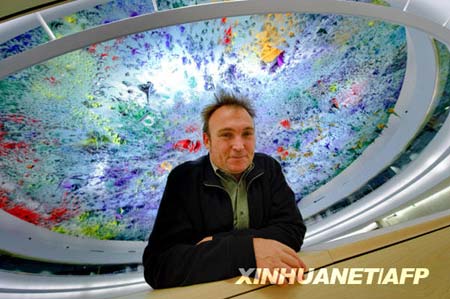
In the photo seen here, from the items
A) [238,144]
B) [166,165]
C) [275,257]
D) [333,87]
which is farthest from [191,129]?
[275,257]

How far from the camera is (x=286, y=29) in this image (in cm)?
233

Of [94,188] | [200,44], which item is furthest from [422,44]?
[94,188]

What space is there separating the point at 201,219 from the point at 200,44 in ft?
5.42

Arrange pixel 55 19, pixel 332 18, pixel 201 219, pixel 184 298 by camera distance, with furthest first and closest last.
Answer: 1. pixel 332 18
2. pixel 55 19
3. pixel 201 219
4. pixel 184 298

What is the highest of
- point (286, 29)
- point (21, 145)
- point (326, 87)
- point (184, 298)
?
point (286, 29)

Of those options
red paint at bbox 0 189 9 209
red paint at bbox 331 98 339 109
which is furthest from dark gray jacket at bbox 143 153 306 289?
red paint at bbox 0 189 9 209

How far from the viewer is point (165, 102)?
276 centimetres

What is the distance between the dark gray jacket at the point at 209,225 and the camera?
3.32 ft

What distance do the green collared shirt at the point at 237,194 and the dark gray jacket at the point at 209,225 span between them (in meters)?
0.02

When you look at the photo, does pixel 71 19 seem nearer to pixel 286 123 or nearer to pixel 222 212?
pixel 222 212

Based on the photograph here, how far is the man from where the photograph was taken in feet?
3.34

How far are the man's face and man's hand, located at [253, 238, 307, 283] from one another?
0.44 meters

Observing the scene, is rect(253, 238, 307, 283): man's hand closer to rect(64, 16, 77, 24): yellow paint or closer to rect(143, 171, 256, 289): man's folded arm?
rect(143, 171, 256, 289): man's folded arm

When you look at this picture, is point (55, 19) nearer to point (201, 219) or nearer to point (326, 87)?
point (201, 219)
